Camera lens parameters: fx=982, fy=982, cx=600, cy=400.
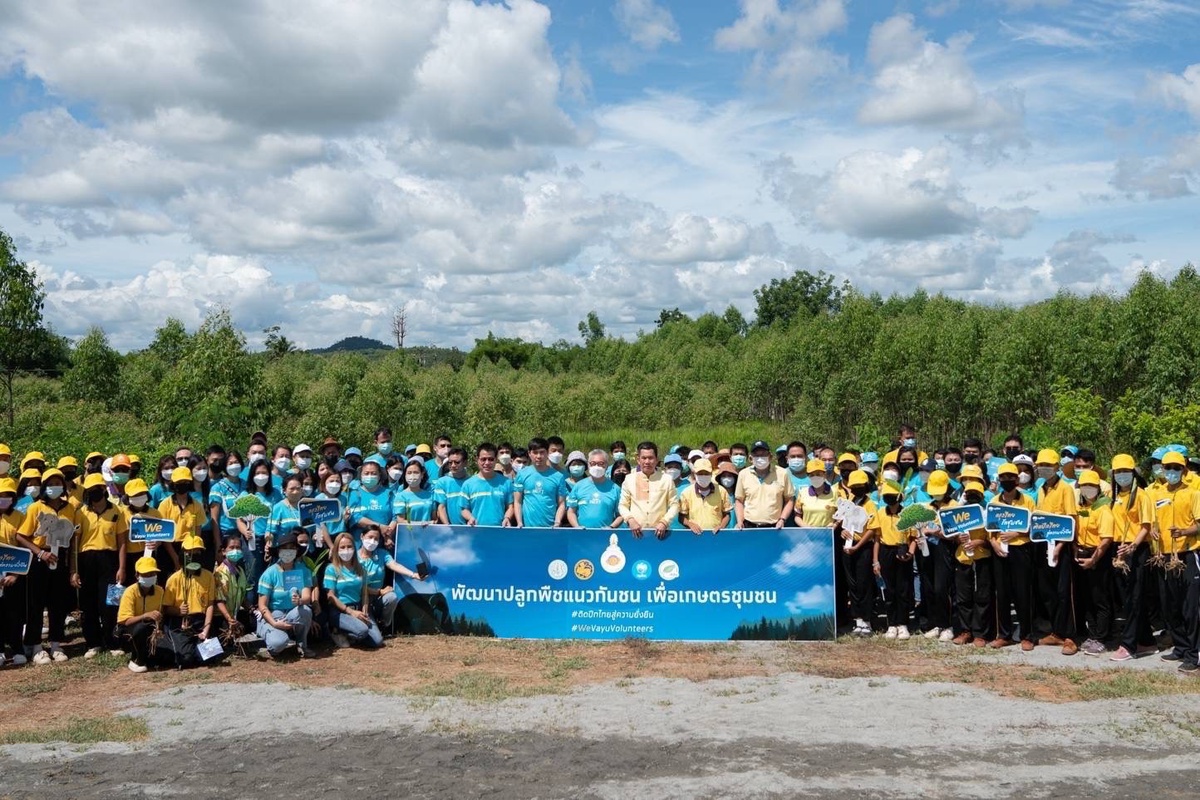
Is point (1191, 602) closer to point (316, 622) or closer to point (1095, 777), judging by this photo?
point (1095, 777)

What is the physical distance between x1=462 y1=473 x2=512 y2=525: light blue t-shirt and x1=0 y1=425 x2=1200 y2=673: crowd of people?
0.02 m

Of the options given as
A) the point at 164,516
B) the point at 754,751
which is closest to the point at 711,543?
the point at 754,751

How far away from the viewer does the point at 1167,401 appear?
66.1 feet

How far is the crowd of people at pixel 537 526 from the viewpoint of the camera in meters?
9.20

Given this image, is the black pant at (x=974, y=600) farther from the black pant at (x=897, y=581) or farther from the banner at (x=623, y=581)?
the banner at (x=623, y=581)

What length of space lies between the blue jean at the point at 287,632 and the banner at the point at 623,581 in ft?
4.09

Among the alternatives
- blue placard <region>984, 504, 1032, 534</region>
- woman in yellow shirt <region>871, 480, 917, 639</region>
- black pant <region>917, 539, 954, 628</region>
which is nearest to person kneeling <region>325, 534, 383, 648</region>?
woman in yellow shirt <region>871, 480, 917, 639</region>

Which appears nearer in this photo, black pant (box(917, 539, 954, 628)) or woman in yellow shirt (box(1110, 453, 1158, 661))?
woman in yellow shirt (box(1110, 453, 1158, 661))

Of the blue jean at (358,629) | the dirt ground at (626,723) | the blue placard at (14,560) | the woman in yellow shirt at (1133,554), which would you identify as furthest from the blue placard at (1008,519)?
the blue placard at (14,560)

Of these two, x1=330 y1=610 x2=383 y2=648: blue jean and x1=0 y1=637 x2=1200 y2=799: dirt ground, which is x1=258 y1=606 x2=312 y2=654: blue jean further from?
x1=330 y1=610 x2=383 y2=648: blue jean

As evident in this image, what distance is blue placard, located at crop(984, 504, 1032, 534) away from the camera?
376 inches

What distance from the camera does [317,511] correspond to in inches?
398

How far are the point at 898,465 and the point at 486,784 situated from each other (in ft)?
22.3

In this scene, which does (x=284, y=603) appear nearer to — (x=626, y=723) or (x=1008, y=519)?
(x=626, y=723)
